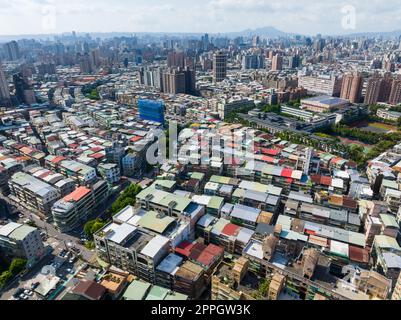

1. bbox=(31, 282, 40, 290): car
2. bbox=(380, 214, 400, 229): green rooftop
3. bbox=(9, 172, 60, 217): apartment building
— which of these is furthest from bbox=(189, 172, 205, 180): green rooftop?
bbox=(380, 214, 400, 229): green rooftop

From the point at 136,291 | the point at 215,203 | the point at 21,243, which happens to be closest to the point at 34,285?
the point at 21,243

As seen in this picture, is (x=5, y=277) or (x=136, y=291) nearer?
(x=136, y=291)

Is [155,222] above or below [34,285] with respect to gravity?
above

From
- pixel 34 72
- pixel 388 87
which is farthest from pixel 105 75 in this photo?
pixel 388 87

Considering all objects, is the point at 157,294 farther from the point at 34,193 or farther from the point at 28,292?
the point at 34,193

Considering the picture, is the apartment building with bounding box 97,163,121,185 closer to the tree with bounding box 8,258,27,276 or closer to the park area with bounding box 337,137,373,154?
the tree with bounding box 8,258,27,276

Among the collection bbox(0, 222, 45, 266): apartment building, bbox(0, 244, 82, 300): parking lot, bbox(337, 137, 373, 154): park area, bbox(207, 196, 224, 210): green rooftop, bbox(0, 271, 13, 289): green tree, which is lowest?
bbox(0, 244, 82, 300): parking lot

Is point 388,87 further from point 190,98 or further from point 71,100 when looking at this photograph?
point 71,100

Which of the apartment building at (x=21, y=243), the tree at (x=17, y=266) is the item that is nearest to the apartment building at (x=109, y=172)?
the apartment building at (x=21, y=243)
